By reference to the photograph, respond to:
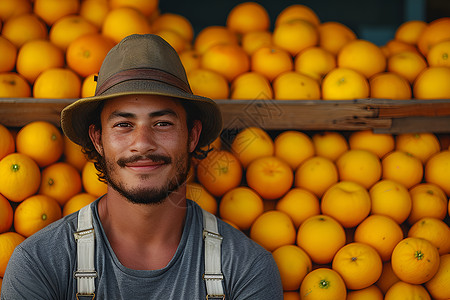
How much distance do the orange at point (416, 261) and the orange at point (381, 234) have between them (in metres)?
0.07

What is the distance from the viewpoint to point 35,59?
276 centimetres

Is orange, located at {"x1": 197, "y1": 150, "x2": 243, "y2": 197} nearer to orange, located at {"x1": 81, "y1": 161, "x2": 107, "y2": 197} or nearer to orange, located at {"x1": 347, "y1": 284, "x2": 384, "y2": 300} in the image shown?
orange, located at {"x1": 81, "y1": 161, "x2": 107, "y2": 197}

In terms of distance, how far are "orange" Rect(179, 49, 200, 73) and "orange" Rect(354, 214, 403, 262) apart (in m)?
1.38

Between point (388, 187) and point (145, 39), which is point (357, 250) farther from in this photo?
point (145, 39)

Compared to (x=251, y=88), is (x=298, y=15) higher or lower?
higher

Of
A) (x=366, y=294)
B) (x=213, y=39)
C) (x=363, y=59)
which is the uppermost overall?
(x=213, y=39)

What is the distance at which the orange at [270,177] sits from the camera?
2.60 metres

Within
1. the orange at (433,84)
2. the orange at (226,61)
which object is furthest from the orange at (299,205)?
the orange at (433,84)

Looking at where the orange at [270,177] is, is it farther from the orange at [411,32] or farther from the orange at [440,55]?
the orange at [411,32]

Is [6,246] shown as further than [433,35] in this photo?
No

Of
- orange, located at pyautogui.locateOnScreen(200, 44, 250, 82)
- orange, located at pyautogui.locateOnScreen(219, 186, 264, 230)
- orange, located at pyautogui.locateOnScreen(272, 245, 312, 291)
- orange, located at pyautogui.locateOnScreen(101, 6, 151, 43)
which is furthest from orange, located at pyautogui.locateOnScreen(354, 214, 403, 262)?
orange, located at pyautogui.locateOnScreen(101, 6, 151, 43)

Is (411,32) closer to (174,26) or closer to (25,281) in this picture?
(174,26)

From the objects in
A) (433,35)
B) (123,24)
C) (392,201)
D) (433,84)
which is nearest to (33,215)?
(123,24)

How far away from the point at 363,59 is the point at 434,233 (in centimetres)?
112
